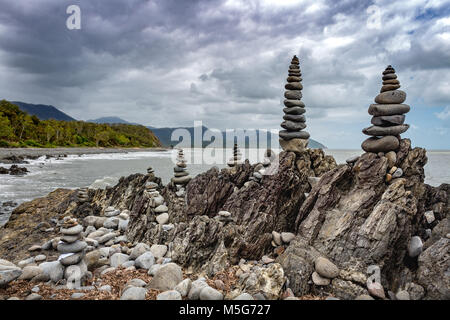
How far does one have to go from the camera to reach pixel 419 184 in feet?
31.5

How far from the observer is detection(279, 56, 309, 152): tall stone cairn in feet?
39.8

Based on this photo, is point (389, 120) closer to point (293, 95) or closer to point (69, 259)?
point (293, 95)

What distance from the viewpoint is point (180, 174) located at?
14.6 meters

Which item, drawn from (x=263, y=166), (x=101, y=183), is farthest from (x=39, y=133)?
(x=263, y=166)

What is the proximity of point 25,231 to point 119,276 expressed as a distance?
32.6 ft

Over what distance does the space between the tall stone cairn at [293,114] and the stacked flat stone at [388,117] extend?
3024 millimetres

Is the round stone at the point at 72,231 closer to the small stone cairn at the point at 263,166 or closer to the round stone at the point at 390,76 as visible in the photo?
the small stone cairn at the point at 263,166

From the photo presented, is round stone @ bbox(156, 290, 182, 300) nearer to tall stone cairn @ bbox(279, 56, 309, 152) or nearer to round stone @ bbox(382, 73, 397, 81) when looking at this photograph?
tall stone cairn @ bbox(279, 56, 309, 152)

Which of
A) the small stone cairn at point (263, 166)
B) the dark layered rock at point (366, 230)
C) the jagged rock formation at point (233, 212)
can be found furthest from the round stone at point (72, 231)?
the small stone cairn at point (263, 166)

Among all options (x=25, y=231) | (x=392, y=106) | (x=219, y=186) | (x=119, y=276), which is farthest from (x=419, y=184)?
(x=25, y=231)

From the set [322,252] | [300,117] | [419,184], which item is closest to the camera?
[322,252]

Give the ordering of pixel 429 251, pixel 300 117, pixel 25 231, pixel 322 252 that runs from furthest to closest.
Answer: pixel 25 231 → pixel 300 117 → pixel 322 252 → pixel 429 251

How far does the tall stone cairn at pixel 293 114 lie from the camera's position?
12117mm

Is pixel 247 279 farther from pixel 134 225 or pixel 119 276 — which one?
pixel 134 225
